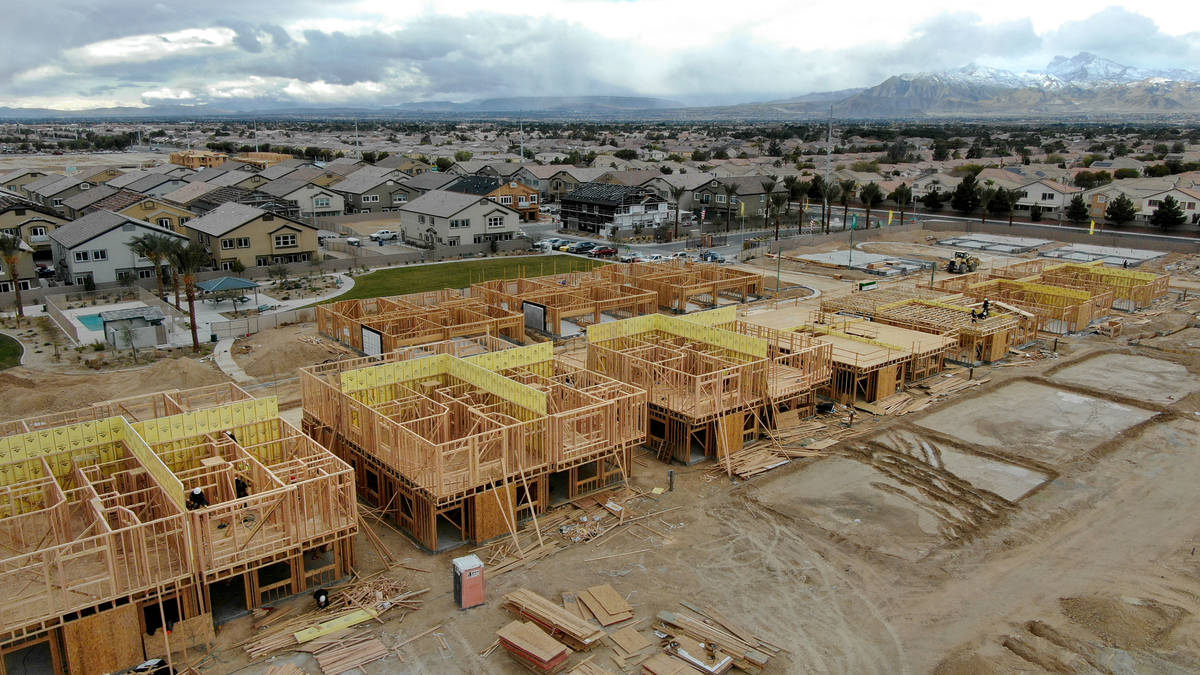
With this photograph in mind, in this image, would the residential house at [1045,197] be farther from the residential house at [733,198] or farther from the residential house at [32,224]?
the residential house at [32,224]

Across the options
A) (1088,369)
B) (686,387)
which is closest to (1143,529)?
(686,387)

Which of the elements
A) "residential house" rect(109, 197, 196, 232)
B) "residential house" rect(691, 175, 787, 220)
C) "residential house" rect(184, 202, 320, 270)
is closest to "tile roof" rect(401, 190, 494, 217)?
"residential house" rect(184, 202, 320, 270)

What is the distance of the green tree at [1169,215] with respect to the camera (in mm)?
79625

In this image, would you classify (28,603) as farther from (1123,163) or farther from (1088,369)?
(1123,163)

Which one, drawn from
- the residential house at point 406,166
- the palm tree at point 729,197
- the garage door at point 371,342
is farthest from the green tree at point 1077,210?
the residential house at point 406,166

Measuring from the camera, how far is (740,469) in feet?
92.7

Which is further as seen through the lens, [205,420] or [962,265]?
[962,265]

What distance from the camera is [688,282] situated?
55031 millimetres

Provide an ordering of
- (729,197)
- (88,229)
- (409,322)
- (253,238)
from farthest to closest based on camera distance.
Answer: (729,197)
(253,238)
(88,229)
(409,322)

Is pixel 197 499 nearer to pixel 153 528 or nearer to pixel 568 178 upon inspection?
pixel 153 528

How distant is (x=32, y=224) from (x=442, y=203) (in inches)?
1308

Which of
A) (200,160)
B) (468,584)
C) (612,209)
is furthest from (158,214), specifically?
(200,160)

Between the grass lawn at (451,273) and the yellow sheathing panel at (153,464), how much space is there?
1297 inches

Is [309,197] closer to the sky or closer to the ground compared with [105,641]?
closer to the sky
